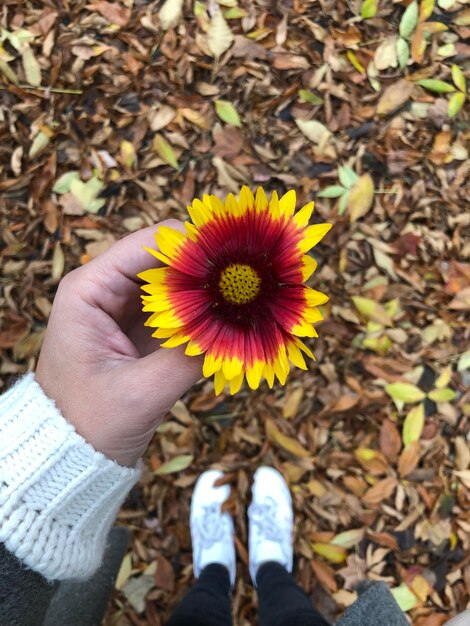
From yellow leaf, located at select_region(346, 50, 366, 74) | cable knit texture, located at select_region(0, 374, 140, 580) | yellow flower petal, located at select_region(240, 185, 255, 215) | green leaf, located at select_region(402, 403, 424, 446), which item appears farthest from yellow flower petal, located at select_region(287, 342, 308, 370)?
yellow leaf, located at select_region(346, 50, 366, 74)

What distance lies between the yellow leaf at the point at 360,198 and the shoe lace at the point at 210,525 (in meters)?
0.96

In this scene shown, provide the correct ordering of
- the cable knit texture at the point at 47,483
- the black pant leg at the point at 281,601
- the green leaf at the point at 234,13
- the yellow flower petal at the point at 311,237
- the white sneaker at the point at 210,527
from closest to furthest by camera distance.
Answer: the yellow flower petal at the point at 311,237, the cable knit texture at the point at 47,483, the black pant leg at the point at 281,601, the white sneaker at the point at 210,527, the green leaf at the point at 234,13

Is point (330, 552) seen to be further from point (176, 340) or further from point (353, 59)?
point (353, 59)

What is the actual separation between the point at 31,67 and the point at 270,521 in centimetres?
151

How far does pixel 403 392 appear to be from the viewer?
5.33 ft

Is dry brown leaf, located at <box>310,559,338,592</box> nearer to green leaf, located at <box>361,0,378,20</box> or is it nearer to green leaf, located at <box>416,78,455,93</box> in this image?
green leaf, located at <box>416,78,455,93</box>

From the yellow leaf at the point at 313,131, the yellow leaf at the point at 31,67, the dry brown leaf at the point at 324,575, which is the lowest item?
the dry brown leaf at the point at 324,575

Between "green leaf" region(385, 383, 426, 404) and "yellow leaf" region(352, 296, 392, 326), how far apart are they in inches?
7.5

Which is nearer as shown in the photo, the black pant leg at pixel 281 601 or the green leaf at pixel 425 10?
the black pant leg at pixel 281 601

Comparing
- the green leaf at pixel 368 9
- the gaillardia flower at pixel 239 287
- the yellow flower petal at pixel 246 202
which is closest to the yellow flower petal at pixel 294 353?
the gaillardia flower at pixel 239 287

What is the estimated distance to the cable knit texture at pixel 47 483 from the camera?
86 cm

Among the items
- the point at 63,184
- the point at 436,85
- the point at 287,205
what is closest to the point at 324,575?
the point at 287,205

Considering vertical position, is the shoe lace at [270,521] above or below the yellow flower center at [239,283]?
below

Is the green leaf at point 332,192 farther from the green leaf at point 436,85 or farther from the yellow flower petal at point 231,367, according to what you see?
the yellow flower petal at point 231,367
